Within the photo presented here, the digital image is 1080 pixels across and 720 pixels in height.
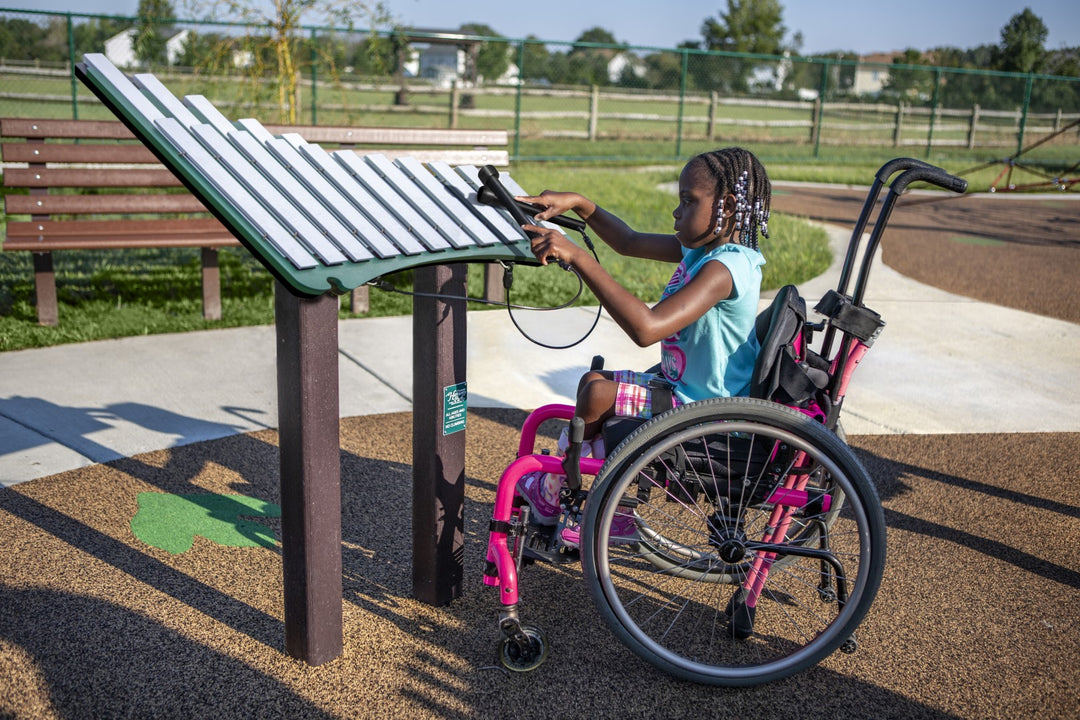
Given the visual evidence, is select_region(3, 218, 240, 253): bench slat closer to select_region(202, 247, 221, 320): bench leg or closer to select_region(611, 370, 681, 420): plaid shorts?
select_region(202, 247, 221, 320): bench leg

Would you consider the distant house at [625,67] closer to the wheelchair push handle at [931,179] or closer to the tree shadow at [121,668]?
the wheelchair push handle at [931,179]

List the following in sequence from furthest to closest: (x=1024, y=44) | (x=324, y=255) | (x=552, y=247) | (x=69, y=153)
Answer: (x=1024, y=44), (x=69, y=153), (x=552, y=247), (x=324, y=255)

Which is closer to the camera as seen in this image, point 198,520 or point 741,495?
point 741,495

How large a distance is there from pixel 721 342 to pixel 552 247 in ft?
1.86

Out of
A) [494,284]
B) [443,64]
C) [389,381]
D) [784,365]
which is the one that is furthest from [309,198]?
[443,64]

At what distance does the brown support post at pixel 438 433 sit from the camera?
2.65 m

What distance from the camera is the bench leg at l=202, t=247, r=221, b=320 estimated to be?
566 centimetres

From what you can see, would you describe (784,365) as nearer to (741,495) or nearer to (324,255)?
(741,495)

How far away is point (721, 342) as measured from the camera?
102 inches

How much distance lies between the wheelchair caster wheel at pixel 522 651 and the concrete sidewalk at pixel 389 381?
6.66 ft

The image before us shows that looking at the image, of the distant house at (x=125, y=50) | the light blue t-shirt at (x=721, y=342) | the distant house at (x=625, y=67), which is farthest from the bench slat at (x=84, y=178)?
the distant house at (x=625, y=67)

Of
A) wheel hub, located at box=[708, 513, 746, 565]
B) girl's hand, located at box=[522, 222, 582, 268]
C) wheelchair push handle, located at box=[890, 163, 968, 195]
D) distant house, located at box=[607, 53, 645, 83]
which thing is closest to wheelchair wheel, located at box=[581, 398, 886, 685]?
wheel hub, located at box=[708, 513, 746, 565]

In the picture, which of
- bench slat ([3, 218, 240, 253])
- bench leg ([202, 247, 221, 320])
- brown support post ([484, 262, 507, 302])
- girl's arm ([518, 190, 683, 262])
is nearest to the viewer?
girl's arm ([518, 190, 683, 262])

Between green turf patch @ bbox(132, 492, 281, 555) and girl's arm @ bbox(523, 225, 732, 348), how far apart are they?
153cm
